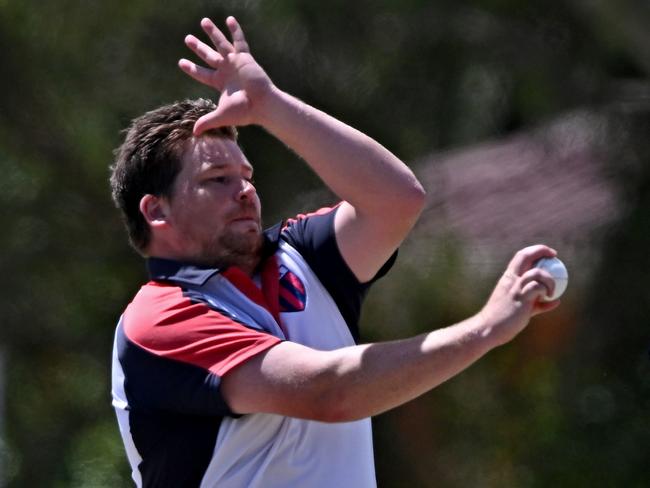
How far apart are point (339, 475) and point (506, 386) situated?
7.31 feet

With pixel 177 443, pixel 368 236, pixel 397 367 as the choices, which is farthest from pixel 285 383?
pixel 368 236

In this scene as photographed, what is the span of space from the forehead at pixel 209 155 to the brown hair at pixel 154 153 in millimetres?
15

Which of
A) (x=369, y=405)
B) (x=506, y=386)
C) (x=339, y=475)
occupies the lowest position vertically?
(x=506, y=386)

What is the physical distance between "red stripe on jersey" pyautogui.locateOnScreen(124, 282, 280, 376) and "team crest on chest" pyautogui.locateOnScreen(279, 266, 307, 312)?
0.58ft

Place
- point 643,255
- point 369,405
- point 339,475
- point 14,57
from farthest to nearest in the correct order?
1. point 14,57
2. point 643,255
3. point 339,475
4. point 369,405

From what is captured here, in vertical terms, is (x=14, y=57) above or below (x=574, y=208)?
above

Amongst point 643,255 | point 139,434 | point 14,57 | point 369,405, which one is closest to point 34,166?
point 14,57

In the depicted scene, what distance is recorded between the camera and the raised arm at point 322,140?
8.48 ft

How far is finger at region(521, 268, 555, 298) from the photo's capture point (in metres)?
2.21

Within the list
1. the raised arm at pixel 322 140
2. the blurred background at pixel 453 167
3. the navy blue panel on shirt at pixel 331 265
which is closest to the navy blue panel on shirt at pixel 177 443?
the navy blue panel on shirt at pixel 331 265

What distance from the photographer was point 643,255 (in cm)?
431

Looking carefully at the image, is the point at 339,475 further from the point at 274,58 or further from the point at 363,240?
the point at 274,58

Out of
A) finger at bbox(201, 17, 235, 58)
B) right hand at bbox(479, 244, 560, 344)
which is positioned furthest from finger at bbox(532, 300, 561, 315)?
finger at bbox(201, 17, 235, 58)

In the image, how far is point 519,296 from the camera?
2.22 metres
